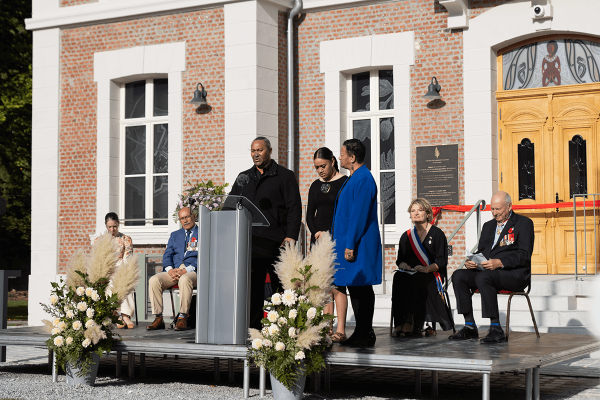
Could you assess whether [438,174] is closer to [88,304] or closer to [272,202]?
[272,202]

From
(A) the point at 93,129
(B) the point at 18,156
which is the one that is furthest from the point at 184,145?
(B) the point at 18,156

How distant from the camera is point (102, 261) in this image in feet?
21.5

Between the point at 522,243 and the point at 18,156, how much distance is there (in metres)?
15.7

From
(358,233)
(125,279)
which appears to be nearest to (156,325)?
(125,279)

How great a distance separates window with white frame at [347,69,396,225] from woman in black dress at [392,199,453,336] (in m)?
4.43

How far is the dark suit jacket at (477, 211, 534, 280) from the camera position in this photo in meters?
6.77

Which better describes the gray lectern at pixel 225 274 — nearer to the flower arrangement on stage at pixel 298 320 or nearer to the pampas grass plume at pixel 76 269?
the flower arrangement on stage at pixel 298 320

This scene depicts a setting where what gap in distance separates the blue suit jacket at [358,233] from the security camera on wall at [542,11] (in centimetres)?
567

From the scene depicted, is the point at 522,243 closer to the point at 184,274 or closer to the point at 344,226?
the point at 344,226

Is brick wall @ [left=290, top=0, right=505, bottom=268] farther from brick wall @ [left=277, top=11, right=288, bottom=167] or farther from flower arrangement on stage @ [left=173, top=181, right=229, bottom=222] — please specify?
flower arrangement on stage @ [left=173, top=181, right=229, bottom=222]

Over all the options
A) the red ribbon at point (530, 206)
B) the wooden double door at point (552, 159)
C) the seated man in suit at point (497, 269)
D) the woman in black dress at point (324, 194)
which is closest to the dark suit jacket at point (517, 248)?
the seated man in suit at point (497, 269)

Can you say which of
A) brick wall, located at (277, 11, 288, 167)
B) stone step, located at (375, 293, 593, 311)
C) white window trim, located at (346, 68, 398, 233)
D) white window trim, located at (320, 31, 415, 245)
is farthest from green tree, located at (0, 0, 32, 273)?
stone step, located at (375, 293, 593, 311)

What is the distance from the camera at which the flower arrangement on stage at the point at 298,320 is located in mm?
5371

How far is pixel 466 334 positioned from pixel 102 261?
3.04 meters
